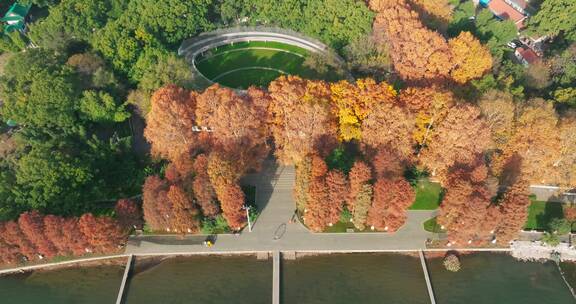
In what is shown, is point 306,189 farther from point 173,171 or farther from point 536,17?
point 536,17

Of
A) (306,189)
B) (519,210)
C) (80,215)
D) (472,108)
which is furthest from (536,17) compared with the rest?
(80,215)

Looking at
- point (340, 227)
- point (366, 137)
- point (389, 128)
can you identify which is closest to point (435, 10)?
point (389, 128)

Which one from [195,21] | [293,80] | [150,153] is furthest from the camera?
[195,21]

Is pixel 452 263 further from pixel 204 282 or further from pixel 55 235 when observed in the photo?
pixel 55 235

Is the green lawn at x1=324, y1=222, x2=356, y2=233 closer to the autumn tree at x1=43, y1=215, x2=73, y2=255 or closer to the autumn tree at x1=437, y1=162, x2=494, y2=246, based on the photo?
the autumn tree at x1=437, y1=162, x2=494, y2=246

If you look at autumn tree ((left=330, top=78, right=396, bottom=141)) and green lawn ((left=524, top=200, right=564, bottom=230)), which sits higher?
autumn tree ((left=330, top=78, right=396, bottom=141))

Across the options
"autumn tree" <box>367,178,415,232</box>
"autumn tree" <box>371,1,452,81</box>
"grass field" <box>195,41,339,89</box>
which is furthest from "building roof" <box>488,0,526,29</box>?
"autumn tree" <box>367,178,415,232</box>

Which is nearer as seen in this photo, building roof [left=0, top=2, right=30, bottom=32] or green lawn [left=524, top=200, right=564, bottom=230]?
green lawn [left=524, top=200, right=564, bottom=230]
